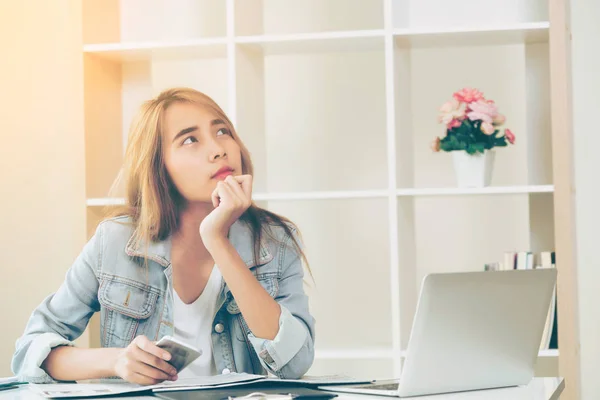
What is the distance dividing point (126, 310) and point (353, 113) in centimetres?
169

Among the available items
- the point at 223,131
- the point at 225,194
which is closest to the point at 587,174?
the point at 223,131

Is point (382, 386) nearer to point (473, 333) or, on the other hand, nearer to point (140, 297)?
point (473, 333)

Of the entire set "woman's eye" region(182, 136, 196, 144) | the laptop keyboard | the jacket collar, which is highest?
"woman's eye" region(182, 136, 196, 144)

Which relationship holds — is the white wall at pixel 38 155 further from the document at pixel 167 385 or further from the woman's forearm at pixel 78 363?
the document at pixel 167 385

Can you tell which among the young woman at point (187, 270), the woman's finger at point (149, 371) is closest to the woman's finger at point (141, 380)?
the woman's finger at point (149, 371)

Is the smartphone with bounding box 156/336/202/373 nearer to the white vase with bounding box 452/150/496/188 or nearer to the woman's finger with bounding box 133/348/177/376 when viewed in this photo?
the woman's finger with bounding box 133/348/177/376

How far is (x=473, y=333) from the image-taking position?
58.0 inches

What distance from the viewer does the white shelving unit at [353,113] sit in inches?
125

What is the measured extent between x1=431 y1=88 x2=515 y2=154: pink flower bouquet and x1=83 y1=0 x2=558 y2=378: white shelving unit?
19 cm

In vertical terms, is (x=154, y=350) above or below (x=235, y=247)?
below

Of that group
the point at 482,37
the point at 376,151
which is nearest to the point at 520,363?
the point at 482,37

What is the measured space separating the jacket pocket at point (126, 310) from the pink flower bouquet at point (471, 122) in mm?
1369

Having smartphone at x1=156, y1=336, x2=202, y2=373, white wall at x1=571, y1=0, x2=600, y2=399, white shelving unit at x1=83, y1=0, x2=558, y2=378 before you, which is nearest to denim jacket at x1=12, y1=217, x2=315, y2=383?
smartphone at x1=156, y1=336, x2=202, y2=373

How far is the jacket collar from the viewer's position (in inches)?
85.0
